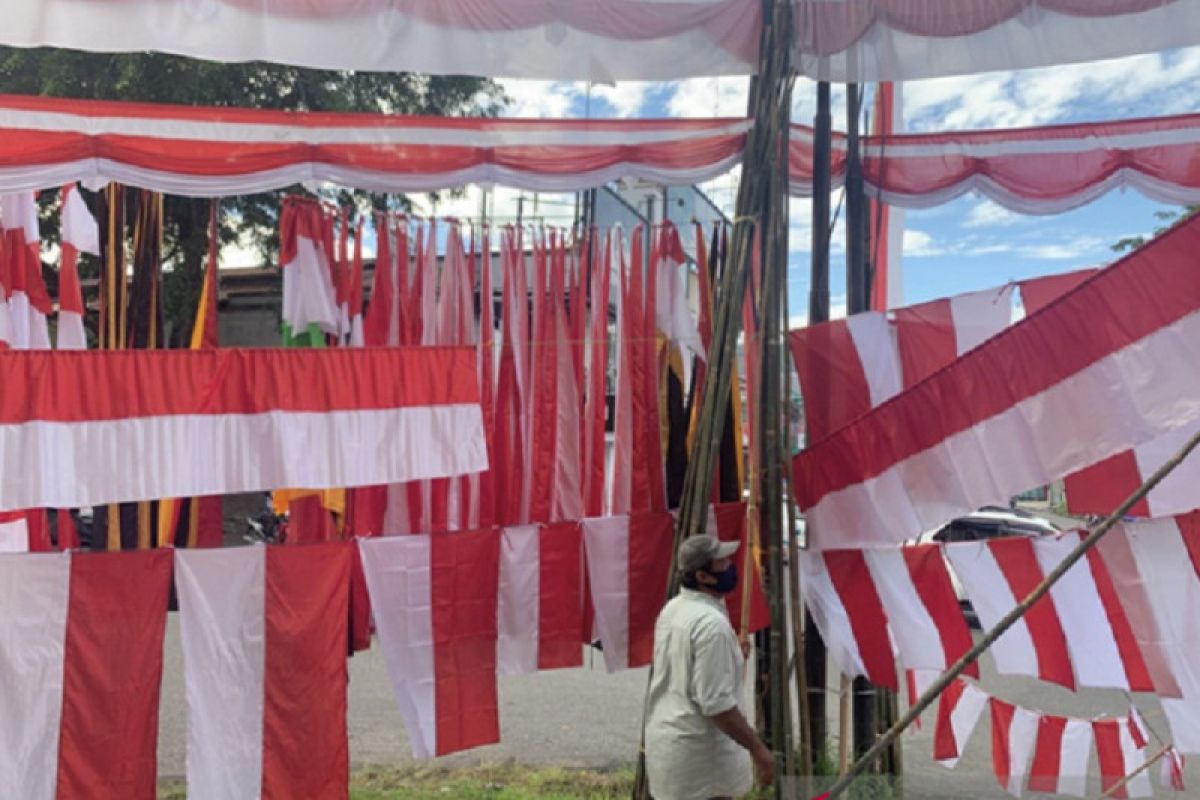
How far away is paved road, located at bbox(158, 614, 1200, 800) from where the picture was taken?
5992mm

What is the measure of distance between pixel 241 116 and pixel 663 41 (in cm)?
190

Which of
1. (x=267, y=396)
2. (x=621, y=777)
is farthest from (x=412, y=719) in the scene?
(x=621, y=777)

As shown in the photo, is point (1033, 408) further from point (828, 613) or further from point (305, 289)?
point (305, 289)

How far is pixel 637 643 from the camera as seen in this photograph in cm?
424

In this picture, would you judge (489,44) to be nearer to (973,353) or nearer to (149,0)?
(149,0)

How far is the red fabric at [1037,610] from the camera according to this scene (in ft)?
11.5

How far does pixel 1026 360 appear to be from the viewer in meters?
3.38

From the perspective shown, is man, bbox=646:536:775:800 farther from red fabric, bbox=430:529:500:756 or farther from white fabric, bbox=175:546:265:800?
white fabric, bbox=175:546:265:800

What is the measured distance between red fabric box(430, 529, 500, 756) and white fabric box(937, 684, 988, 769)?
219cm

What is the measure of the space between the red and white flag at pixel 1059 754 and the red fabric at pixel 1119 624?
1.07m

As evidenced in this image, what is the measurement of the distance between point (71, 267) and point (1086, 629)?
5.09 m

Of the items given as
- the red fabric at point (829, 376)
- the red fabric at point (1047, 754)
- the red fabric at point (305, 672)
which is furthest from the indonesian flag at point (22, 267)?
the red fabric at point (1047, 754)

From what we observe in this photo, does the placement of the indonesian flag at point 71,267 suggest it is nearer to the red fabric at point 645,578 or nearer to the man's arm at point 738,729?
the red fabric at point 645,578

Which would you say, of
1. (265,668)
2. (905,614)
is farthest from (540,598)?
(905,614)
